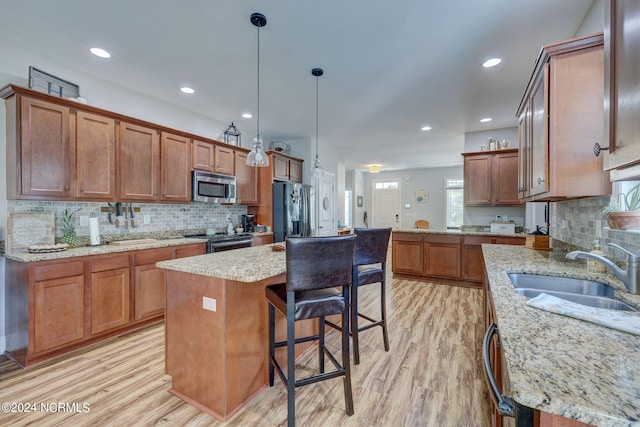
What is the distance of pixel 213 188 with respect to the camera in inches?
157

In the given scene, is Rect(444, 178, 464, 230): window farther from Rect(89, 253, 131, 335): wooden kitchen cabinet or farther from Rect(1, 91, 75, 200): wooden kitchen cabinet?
Rect(1, 91, 75, 200): wooden kitchen cabinet

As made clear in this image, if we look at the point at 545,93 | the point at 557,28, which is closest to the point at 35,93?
the point at 545,93

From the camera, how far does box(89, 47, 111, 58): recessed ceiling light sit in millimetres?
2461

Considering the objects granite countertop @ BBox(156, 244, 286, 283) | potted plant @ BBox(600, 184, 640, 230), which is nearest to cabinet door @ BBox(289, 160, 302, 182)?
granite countertop @ BBox(156, 244, 286, 283)

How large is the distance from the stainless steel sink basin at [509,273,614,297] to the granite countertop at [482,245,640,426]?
1.18 ft

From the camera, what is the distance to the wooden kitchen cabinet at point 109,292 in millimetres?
2537

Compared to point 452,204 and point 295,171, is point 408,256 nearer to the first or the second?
point 295,171

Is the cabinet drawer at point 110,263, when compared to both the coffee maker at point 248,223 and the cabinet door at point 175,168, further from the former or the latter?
the coffee maker at point 248,223

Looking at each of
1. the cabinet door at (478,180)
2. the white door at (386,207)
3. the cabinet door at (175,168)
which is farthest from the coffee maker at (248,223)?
the white door at (386,207)

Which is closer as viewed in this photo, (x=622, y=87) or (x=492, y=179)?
(x=622, y=87)

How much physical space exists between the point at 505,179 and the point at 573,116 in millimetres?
3515

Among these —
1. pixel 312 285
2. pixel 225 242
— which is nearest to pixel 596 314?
pixel 312 285

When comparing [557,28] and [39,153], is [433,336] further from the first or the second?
[39,153]

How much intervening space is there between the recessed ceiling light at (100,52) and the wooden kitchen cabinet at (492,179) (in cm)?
515
